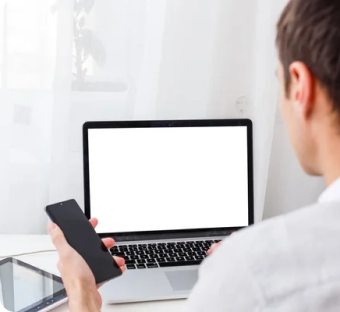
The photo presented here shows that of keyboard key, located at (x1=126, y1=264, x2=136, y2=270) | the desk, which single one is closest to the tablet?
the desk

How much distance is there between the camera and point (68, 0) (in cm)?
112

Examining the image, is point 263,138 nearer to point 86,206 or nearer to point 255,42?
point 255,42

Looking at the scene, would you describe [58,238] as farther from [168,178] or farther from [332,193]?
[332,193]

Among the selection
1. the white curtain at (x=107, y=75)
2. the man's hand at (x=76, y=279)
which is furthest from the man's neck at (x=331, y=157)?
the white curtain at (x=107, y=75)

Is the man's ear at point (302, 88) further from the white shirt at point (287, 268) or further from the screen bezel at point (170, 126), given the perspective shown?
the screen bezel at point (170, 126)

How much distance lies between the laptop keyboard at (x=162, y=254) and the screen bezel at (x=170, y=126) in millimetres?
25

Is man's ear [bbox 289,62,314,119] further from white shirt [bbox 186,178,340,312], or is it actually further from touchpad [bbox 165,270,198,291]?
touchpad [bbox 165,270,198,291]

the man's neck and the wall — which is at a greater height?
the man's neck

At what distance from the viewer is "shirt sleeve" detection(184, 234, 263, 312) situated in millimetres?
463

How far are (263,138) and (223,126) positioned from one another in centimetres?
12

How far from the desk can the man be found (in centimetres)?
43

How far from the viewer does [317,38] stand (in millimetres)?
518

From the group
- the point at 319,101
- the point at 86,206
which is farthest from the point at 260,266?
the point at 86,206

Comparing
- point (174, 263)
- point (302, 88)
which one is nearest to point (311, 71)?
point (302, 88)
